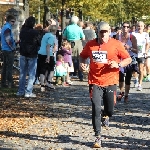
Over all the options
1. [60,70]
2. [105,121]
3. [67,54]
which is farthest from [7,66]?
[105,121]

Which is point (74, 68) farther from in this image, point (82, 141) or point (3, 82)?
point (82, 141)

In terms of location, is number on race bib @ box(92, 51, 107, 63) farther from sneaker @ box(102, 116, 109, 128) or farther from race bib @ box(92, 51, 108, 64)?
sneaker @ box(102, 116, 109, 128)

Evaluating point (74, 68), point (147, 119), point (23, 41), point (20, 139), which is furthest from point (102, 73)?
point (74, 68)

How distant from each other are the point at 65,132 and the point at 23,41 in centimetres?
481

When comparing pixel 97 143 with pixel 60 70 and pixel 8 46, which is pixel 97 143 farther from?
pixel 60 70

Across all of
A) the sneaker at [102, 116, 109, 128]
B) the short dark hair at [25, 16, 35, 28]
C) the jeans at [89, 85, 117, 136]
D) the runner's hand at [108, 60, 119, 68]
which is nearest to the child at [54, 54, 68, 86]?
the short dark hair at [25, 16, 35, 28]

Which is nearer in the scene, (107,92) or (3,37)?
(107,92)

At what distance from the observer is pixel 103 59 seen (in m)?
8.59

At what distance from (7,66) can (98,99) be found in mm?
7496

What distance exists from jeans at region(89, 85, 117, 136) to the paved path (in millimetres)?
359

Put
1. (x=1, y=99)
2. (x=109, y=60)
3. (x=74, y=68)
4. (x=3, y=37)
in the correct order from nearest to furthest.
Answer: (x=109, y=60)
(x=1, y=99)
(x=3, y=37)
(x=74, y=68)

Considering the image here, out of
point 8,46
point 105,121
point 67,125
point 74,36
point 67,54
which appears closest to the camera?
point 105,121

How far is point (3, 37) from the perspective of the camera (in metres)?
15.2

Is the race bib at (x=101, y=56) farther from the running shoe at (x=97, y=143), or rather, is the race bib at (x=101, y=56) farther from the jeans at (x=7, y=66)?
the jeans at (x=7, y=66)
